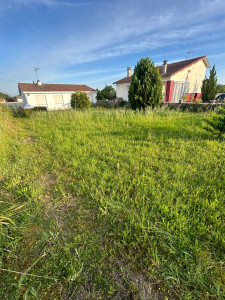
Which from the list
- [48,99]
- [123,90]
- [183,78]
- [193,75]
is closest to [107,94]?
[123,90]

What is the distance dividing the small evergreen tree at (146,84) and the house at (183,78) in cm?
741

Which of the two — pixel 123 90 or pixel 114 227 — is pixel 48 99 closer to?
pixel 123 90

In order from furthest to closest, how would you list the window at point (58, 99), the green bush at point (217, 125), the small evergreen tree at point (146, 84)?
the window at point (58, 99) < the small evergreen tree at point (146, 84) < the green bush at point (217, 125)

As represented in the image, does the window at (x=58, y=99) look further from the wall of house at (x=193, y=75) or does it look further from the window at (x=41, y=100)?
the wall of house at (x=193, y=75)

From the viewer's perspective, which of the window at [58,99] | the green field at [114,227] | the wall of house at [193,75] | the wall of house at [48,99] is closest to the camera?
the green field at [114,227]

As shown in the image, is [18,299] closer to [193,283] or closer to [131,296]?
[131,296]

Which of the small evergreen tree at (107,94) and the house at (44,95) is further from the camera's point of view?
the small evergreen tree at (107,94)

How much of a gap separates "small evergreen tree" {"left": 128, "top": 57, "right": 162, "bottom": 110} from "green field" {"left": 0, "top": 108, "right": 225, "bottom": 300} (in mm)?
5432

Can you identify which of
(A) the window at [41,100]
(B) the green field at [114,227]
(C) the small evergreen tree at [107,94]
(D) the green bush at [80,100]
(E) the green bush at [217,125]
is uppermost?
(C) the small evergreen tree at [107,94]

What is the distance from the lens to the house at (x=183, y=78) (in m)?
15.0

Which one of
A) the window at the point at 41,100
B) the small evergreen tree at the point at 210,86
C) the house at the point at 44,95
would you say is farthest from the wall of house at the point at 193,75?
the window at the point at 41,100

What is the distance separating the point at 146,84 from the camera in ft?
23.8

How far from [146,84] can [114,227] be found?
7.58 metres

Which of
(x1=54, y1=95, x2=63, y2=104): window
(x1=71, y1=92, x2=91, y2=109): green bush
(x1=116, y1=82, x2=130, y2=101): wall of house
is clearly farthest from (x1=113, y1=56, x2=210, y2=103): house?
(x1=54, y1=95, x2=63, y2=104): window
